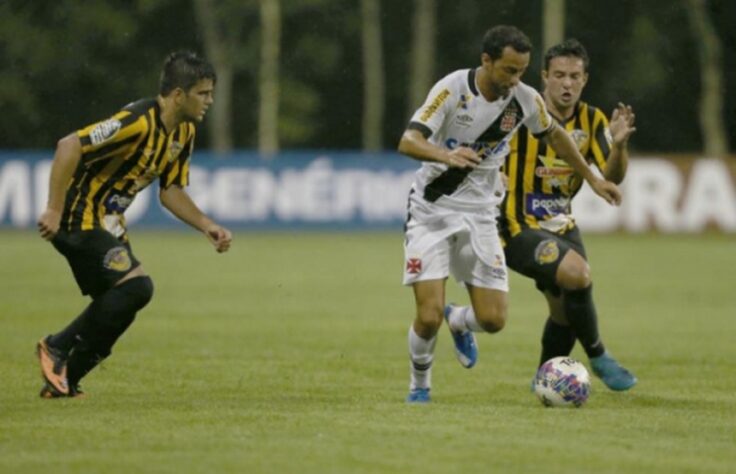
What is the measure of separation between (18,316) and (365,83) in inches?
1336

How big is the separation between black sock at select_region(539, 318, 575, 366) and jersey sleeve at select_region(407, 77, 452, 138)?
191 centimetres

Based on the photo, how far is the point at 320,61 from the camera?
51.2 metres

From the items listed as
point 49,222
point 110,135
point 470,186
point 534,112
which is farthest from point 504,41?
point 49,222

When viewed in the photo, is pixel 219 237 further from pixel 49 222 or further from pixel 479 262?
pixel 479 262

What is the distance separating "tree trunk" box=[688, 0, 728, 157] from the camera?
44156mm

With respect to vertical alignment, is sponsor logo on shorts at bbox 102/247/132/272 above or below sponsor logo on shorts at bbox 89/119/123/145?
below

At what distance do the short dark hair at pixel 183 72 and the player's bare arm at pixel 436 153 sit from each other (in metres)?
1.23

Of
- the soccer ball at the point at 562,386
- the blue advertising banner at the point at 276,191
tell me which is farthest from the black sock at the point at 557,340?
the blue advertising banner at the point at 276,191

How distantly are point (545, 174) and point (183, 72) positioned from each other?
98.2 inches

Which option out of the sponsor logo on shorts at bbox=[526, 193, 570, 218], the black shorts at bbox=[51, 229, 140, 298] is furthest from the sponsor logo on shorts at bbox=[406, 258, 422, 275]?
the black shorts at bbox=[51, 229, 140, 298]

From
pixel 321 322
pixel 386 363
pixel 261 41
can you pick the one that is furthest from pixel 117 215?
pixel 261 41

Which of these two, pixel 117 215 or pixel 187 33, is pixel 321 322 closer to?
pixel 117 215

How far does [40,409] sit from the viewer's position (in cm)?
936

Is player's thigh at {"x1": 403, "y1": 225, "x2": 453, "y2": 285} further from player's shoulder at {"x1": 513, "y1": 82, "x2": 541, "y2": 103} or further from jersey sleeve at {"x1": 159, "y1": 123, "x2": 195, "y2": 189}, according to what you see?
jersey sleeve at {"x1": 159, "y1": 123, "x2": 195, "y2": 189}
